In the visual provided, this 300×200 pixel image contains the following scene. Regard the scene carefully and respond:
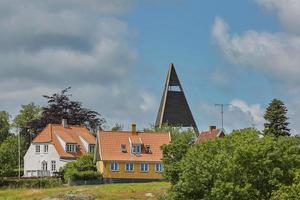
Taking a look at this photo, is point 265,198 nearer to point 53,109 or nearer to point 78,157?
point 78,157

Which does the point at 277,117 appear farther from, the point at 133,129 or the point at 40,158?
the point at 40,158

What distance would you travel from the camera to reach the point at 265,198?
57250 millimetres

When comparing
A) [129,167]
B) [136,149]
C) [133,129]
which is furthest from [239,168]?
Result: [133,129]

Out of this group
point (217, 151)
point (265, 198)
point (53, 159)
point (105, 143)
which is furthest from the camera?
point (53, 159)

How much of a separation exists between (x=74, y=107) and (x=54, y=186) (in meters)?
40.6

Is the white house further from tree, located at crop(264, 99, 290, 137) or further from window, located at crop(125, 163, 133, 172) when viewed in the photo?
tree, located at crop(264, 99, 290, 137)

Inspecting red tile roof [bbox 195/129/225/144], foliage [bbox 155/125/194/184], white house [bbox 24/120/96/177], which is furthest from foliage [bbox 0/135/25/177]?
foliage [bbox 155/125/194/184]

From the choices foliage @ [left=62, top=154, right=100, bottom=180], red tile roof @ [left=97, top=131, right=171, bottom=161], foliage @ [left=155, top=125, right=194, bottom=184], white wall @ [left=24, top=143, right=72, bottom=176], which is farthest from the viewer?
white wall @ [left=24, top=143, right=72, bottom=176]

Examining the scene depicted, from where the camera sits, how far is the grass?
7756 centimetres

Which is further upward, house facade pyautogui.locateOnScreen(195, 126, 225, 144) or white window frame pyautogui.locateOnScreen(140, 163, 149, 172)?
house facade pyautogui.locateOnScreen(195, 126, 225, 144)

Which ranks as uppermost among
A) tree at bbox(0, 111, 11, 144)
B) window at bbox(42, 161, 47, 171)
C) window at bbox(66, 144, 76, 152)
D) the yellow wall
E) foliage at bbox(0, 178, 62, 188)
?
tree at bbox(0, 111, 11, 144)

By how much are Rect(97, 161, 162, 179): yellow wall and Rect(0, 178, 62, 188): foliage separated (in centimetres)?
930

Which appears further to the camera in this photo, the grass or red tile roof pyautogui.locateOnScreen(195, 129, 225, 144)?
red tile roof pyautogui.locateOnScreen(195, 129, 225, 144)

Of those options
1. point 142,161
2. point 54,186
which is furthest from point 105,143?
point 54,186
